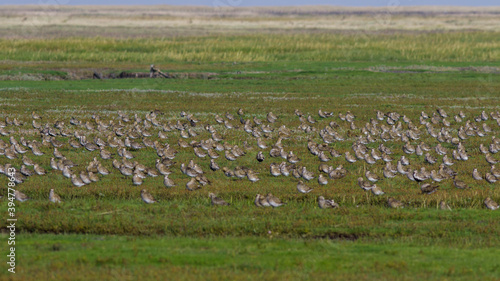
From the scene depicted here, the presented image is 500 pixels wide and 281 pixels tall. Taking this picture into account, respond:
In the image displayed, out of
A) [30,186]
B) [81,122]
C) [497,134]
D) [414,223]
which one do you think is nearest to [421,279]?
[414,223]

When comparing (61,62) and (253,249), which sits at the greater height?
(253,249)

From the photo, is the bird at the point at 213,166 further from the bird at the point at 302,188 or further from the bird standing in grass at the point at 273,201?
the bird standing in grass at the point at 273,201

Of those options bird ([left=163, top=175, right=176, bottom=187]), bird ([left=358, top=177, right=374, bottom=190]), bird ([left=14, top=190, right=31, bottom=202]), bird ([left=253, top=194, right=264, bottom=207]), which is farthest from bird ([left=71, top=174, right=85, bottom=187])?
bird ([left=358, top=177, right=374, bottom=190])

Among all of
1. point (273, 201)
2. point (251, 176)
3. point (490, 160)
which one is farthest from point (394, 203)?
point (490, 160)

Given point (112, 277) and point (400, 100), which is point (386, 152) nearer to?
point (112, 277)

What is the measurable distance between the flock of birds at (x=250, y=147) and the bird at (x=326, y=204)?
3cm

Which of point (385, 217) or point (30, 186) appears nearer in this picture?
point (385, 217)

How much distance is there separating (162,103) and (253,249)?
27.6 metres

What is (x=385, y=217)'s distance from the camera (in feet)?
52.4

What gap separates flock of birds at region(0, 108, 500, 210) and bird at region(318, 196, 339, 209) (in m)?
0.03

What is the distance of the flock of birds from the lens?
19.8 metres

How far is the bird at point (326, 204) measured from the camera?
16922 mm

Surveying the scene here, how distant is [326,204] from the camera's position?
55.8 feet

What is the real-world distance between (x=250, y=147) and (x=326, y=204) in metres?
9.05
